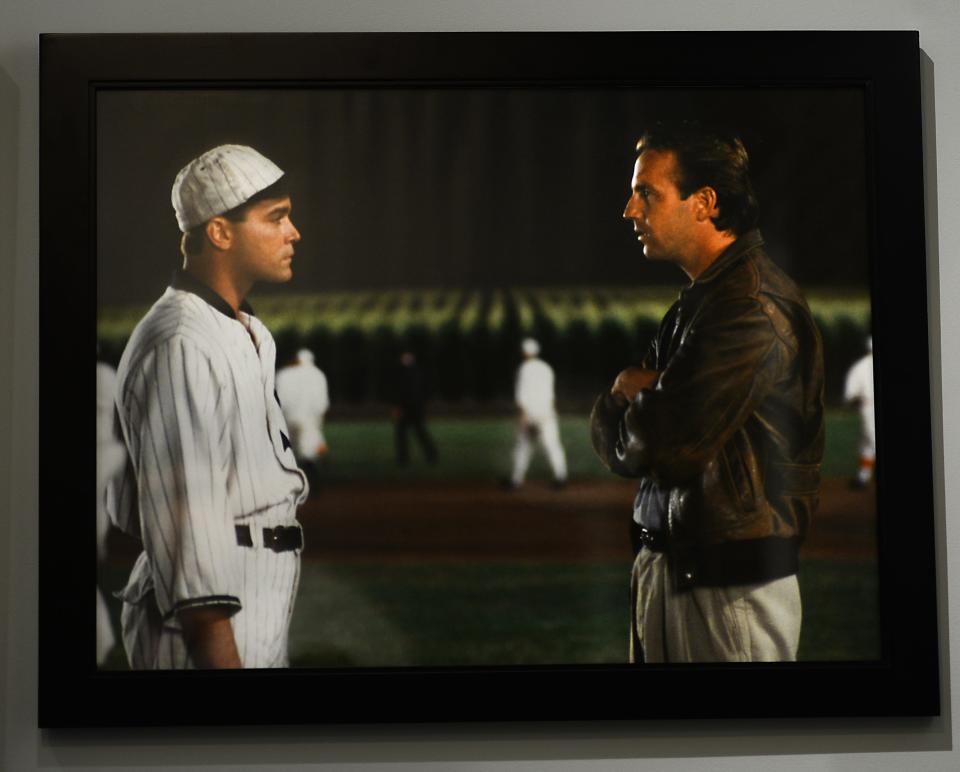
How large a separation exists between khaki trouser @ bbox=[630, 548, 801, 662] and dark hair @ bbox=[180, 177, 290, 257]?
79 centimetres

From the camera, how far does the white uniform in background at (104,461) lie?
138cm

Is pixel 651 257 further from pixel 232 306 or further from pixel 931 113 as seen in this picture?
pixel 232 306

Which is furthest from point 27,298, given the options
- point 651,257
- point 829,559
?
point 829,559

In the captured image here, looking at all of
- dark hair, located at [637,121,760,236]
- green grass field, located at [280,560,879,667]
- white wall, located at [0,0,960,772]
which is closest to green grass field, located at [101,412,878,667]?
green grass field, located at [280,560,879,667]

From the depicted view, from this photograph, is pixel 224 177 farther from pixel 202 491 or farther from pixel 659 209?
pixel 659 209

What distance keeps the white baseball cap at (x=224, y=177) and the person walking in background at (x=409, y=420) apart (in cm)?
38

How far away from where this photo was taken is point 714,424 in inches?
54.7

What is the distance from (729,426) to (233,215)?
83 centimetres

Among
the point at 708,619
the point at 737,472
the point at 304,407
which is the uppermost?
the point at 304,407

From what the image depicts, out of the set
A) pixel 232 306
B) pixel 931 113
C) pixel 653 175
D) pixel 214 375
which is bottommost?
pixel 214 375

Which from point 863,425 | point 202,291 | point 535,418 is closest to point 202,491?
point 202,291

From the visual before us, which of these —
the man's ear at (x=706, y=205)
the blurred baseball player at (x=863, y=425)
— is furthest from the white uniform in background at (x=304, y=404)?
the blurred baseball player at (x=863, y=425)

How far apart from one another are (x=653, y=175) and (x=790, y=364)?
36 centimetres

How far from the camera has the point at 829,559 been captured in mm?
1408
